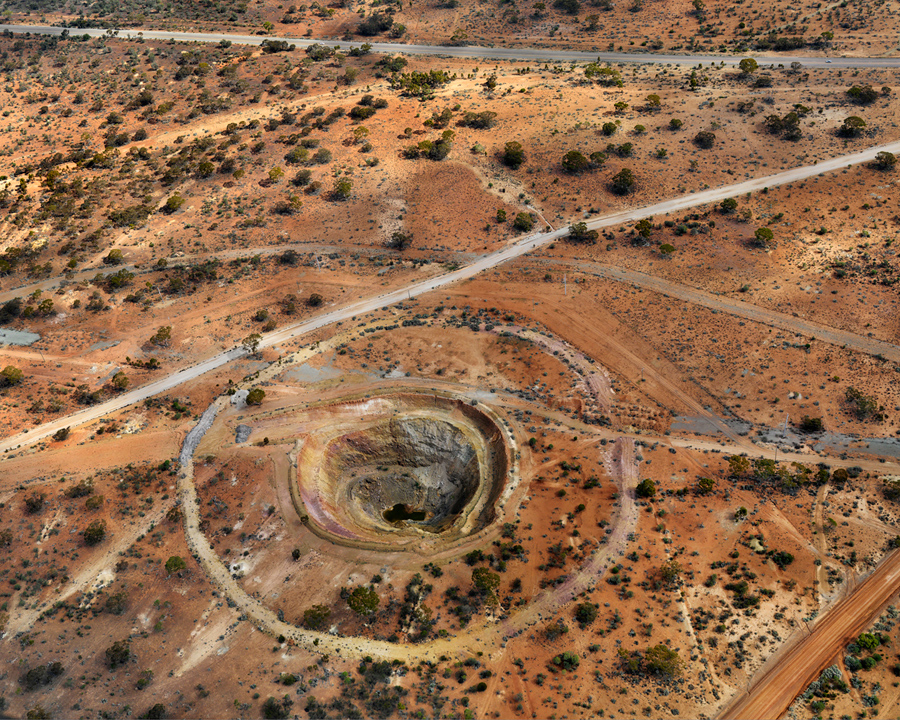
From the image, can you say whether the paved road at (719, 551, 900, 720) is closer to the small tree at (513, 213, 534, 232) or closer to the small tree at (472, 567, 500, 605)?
Answer: the small tree at (472, 567, 500, 605)

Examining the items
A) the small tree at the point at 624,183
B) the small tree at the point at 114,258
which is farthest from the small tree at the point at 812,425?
the small tree at the point at 114,258

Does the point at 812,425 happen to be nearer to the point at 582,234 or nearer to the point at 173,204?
the point at 582,234

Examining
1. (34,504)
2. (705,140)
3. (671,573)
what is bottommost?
(34,504)

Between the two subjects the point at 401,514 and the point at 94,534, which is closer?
the point at 94,534

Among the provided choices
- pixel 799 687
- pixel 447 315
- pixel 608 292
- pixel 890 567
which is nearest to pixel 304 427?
pixel 447 315

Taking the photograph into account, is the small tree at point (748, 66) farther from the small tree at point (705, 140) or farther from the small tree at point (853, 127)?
the small tree at point (705, 140)

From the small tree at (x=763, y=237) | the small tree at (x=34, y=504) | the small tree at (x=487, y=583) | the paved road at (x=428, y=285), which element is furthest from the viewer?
the small tree at (x=763, y=237)

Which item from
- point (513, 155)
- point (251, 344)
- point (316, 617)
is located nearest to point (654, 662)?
point (316, 617)
